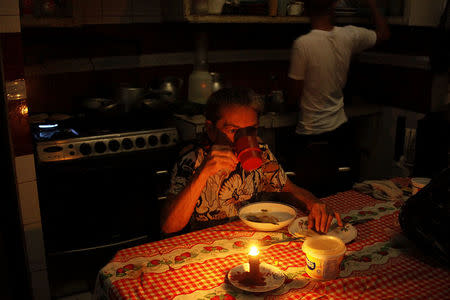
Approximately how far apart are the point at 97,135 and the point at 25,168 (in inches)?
21.0

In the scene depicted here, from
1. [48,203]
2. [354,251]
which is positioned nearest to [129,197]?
[48,203]

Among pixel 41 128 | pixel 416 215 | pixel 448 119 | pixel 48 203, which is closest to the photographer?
pixel 416 215

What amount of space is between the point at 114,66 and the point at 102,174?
1.00m

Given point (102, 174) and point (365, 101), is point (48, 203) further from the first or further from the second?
point (365, 101)

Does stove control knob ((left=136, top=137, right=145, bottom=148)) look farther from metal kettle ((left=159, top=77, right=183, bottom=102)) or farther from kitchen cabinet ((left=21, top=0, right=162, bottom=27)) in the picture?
kitchen cabinet ((left=21, top=0, right=162, bottom=27))

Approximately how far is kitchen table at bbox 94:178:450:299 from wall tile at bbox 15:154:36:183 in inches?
41.7

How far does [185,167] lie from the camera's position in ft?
6.28

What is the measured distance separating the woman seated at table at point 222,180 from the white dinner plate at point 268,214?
3.8 inches

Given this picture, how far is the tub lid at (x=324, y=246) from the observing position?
136 cm

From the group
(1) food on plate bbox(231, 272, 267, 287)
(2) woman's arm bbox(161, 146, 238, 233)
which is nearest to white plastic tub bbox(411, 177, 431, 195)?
(2) woman's arm bbox(161, 146, 238, 233)

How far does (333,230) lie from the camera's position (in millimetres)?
1680

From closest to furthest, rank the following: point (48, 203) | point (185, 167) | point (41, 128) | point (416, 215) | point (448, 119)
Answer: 1. point (416, 215)
2. point (185, 167)
3. point (48, 203)
4. point (41, 128)
5. point (448, 119)

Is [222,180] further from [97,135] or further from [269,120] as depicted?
[269,120]

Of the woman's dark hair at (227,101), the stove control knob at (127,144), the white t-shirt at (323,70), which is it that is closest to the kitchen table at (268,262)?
the woman's dark hair at (227,101)
